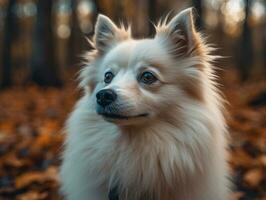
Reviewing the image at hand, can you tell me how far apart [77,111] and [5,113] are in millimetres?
6268

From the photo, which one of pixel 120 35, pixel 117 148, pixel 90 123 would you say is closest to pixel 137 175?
pixel 117 148

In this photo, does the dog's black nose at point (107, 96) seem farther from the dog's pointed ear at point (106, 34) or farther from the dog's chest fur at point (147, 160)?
the dog's pointed ear at point (106, 34)

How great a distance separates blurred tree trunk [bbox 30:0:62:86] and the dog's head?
38.8 feet

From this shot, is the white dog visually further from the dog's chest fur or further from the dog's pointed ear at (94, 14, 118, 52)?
the dog's pointed ear at (94, 14, 118, 52)

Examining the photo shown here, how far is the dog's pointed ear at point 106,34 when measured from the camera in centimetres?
455

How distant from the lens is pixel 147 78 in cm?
403

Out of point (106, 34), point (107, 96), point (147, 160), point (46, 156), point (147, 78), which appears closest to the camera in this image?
point (107, 96)

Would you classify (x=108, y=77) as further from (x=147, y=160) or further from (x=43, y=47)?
(x=43, y=47)

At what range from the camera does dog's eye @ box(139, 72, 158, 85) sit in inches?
159

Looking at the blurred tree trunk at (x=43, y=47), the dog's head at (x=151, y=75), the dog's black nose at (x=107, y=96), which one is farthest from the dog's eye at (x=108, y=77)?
the blurred tree trunk at (x=43, y=47)

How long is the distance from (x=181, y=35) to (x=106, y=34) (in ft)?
2.45

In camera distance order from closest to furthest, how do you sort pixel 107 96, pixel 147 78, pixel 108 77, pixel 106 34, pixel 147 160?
1. pixel 107 96
2. pixel 147 160
3. pixel 147 78
4. pixel 108 77
5. pixel 106 34

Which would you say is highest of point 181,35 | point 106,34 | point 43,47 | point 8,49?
point 106,34

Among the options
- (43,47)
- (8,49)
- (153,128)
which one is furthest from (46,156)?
(8,49)
